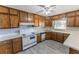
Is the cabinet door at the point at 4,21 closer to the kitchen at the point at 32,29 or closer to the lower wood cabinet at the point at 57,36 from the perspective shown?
the kitchen at the point at 32,29

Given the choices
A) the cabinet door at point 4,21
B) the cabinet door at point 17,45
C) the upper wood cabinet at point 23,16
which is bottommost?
the cabinet door at point 17,45

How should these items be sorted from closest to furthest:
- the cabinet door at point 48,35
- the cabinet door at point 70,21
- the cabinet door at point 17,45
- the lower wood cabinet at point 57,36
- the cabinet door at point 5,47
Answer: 1. the cabinet door at point 5,47
2. the cabinet door at point 17,45
3. the cabinet door at point 70,21
4. the lower wood cabinet at point 57,36
5. the cabinet door at point 48,35

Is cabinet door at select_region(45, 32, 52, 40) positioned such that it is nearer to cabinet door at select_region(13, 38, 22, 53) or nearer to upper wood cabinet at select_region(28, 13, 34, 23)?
upper wood cabinet at select_region(28, 13, 34, 23)

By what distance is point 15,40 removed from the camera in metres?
3.12

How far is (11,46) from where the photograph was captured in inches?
116

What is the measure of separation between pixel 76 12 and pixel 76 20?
417 millimetres

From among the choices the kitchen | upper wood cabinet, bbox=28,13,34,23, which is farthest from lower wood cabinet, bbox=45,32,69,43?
upper wood cabinet, bbox=28,13,34,23

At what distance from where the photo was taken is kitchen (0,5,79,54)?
276 cm

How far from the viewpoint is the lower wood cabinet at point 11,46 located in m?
2.61

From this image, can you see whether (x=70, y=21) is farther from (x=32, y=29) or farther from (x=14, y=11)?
(x=14, y=11)

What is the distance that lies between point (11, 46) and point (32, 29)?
74.1 inches

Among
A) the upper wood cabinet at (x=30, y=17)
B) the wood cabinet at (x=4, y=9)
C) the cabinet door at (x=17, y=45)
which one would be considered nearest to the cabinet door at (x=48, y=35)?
the upper wood cabinet at (x=30, y=17)
